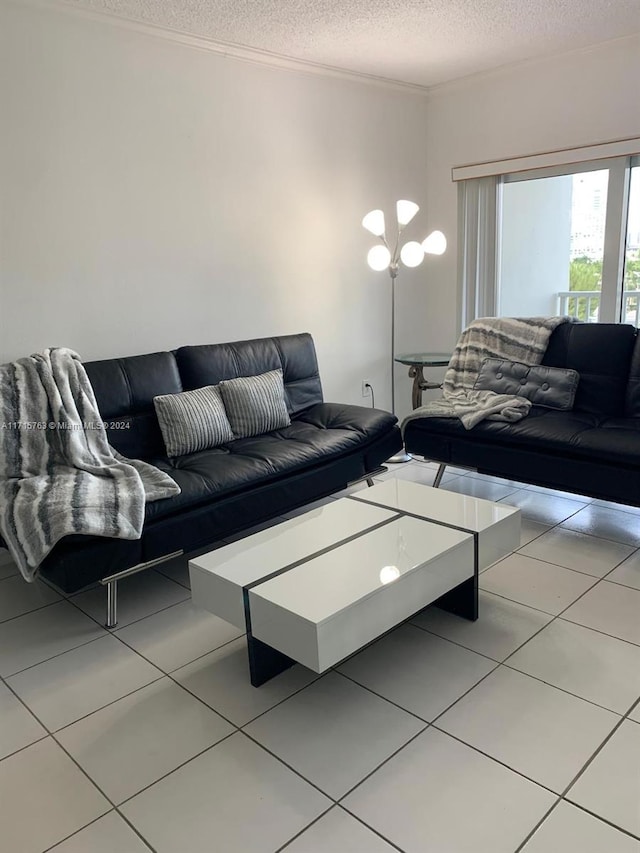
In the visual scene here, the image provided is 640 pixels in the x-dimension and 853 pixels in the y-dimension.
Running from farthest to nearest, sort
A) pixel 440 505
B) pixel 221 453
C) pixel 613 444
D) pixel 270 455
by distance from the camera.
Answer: pixel 221 453
pixel 270 455
pixel 613 444
pixel 440 505

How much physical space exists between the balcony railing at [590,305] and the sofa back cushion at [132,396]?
8.80 ft

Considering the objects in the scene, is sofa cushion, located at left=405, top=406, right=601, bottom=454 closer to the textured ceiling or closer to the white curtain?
the white curtain

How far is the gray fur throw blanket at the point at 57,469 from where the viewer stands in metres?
2.28

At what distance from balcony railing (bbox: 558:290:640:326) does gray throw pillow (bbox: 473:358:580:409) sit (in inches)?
33.2

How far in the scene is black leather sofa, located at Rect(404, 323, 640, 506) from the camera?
2.84 meters

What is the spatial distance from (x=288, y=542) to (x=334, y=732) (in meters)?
0.67

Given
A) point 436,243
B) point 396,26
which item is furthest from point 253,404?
point 396,26

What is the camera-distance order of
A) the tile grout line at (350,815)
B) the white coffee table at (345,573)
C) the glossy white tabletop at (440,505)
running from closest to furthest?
the tile grout line at (350,815)
the white coffee table at (345,573)
the glossy white tabletop at (440,505)

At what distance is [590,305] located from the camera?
13.9ft

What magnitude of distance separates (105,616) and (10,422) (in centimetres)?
85

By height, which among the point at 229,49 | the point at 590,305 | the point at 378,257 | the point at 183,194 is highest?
the point at 229,49

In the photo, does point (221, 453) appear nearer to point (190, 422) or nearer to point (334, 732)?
point (190, 422)

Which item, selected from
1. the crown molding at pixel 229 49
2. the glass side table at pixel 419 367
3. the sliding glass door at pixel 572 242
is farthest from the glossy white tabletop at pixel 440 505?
the crown molding at pixel 229 49

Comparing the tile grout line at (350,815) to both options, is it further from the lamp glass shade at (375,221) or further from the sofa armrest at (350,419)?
the lamp glass shade at (375,221)
